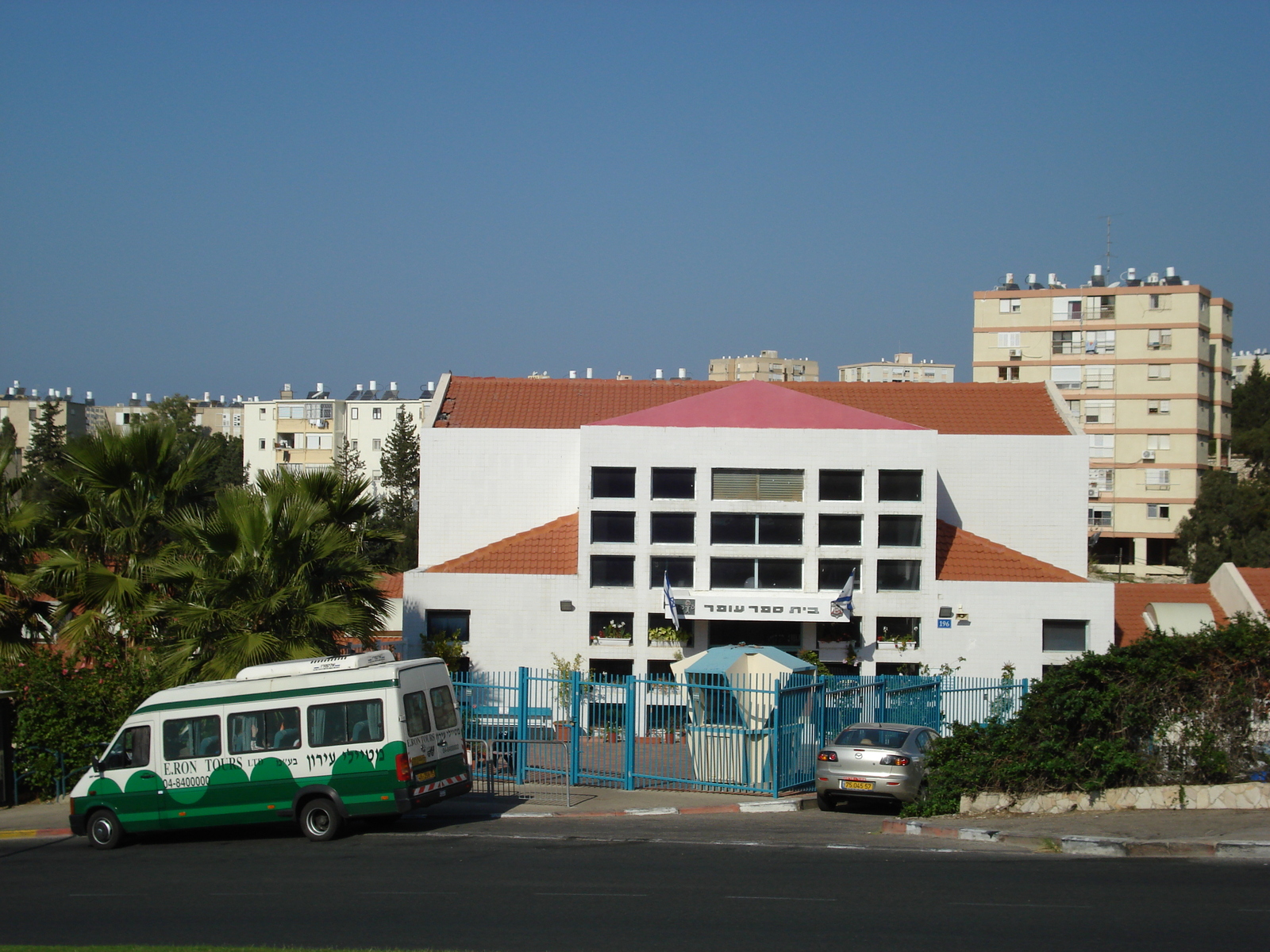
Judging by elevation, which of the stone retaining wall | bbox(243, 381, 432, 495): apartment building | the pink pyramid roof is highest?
bbox(243, 381, 432, 495): apartment building

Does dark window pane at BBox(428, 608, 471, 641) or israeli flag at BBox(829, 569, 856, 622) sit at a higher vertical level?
israeli flag at BBox(829, 569, 856, 622)

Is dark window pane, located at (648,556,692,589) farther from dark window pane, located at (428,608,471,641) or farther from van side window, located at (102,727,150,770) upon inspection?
van side window, located at (102,727,150,770)

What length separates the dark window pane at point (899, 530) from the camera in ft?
104

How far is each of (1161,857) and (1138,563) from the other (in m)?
67.8

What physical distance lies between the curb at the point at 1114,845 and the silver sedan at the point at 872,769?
236 centimetres

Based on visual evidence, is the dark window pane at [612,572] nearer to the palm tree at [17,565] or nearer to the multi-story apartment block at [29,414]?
the palm tree at [17,565]

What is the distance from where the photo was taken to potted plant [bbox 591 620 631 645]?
104ft

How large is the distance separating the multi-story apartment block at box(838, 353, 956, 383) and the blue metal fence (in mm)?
83434

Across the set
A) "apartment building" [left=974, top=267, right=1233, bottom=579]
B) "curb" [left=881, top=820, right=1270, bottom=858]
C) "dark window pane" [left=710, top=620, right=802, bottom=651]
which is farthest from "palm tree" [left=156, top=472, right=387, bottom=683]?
"apartment building" [left=974, top=267, right=1233, bottom=579]

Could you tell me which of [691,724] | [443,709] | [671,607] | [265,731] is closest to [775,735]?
[691,724]

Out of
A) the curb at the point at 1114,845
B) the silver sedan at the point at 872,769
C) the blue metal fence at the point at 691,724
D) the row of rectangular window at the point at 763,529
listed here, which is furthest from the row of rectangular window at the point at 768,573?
the curb at the point at 1114,845

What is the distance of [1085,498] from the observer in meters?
35.0

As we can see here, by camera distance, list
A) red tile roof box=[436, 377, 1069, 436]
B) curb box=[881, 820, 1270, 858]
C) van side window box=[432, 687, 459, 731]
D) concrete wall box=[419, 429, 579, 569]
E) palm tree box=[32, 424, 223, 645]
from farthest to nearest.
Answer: red tile roof box=[436, 377, 1069, 436], concrete wall box=[419, 429, 579, 569], palm tree box=[32, 424, 223, 645], van side window box=[432, 687, 459, 731], curb box=[881, 820, 1270, 858]

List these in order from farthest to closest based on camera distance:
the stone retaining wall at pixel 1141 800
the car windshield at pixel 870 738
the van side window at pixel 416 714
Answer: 1. the car windshield at pixel 870 738
2. the van side window at pixel 416 714
3. the stone retaining wall at pixel 1141 800
